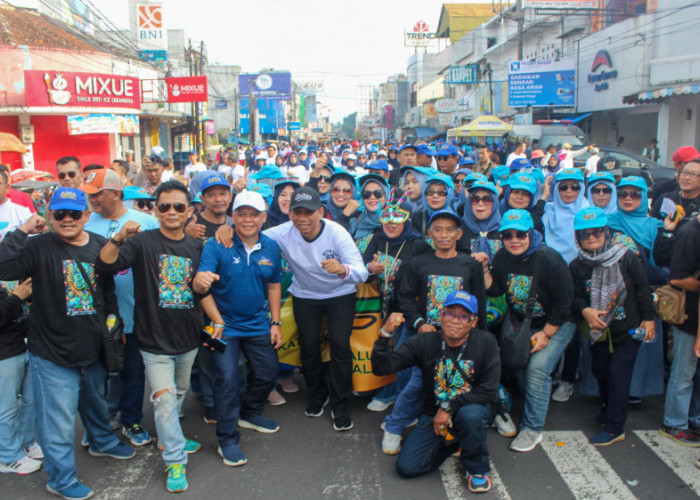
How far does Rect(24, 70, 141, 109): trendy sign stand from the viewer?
62.4 ft

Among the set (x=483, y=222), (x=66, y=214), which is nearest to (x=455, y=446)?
(x=483, y=222)

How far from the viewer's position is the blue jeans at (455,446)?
385 centimetres

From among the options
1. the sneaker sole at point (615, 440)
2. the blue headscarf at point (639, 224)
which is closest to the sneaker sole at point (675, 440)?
the sneaker sole at point (615, 440)

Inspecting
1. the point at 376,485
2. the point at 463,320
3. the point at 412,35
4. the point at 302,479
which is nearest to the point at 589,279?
the point at 463,320

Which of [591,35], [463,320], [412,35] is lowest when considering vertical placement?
[463,320]

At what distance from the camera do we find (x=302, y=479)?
13.2ft

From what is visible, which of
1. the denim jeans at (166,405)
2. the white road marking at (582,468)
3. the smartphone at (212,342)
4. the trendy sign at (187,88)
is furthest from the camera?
the trendy sign at (187,88)

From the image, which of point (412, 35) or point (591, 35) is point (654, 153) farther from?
point (412, 35)

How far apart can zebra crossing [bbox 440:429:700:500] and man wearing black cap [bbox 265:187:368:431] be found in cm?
108

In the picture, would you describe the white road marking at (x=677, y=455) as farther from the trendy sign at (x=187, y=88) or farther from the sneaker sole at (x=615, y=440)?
the trendy sign at (x=187, y=88)

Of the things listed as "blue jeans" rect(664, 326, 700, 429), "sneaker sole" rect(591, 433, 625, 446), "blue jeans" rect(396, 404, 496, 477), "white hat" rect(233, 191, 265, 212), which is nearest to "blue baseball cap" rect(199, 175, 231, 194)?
"white hat" rect(233, 191, 265, 212)

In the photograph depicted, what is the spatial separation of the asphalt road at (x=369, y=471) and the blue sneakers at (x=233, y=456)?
0.04 metres

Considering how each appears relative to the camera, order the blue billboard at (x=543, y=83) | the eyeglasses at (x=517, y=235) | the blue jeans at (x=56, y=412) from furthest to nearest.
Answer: the blue billboard at (x=543, y=83) < the eyeglasses at (x=517, y=235) < the blue jeans at (x=56, y=412)

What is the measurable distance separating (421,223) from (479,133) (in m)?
21.3
